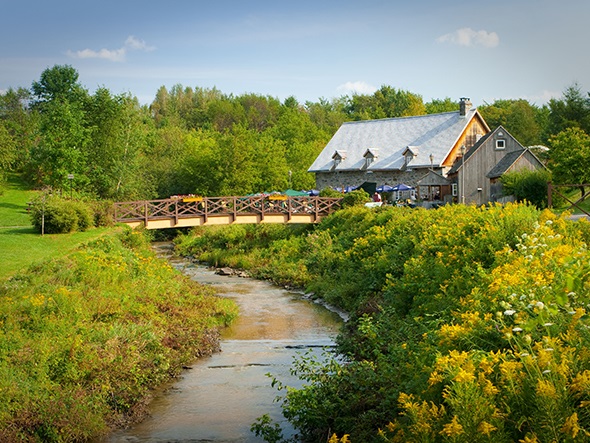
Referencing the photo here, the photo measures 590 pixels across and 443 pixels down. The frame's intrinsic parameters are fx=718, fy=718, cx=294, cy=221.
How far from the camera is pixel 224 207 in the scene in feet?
120

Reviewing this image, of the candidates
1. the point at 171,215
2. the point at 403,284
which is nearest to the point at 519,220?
the point at 403,284

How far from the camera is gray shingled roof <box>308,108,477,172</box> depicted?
50875mm

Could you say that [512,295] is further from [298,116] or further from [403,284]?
[298,116]

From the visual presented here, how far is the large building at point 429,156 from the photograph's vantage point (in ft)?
157

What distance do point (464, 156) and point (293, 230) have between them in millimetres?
14355

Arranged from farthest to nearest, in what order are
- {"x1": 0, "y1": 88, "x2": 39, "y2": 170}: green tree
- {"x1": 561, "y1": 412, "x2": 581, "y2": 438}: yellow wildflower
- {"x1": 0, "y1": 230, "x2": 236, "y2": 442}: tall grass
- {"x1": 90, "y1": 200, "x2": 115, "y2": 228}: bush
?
{"x1": 0, "y1": 88, "x2": 39, "y2": 170}: green tree → {"x1": 90, "y1": 200, "x2": 115, "y2": 228}: bush → {"x1": 0, "y1": 230, "x2": 236, "y2": 442}: tall grass → {"x1": 561, "y1": 412, "x2": 581, "y2": 438}: yellow wildflower

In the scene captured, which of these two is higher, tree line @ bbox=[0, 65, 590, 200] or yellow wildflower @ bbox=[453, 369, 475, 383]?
tree line @ bbox=[0, 65, 590, 200]

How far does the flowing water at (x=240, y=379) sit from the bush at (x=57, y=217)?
26.8 feet

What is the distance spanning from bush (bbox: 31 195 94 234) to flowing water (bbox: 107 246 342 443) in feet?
26.8

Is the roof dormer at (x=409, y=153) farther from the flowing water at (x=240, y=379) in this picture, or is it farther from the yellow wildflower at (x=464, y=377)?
the yellow wildflower at (x=464, y=377)

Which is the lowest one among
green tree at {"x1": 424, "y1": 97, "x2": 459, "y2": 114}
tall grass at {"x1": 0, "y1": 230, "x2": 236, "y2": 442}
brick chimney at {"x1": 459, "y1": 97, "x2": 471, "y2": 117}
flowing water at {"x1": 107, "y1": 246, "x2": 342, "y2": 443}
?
flowing water at {"x1": 107, "y1": 246, "x2": 342, "y2": 443}

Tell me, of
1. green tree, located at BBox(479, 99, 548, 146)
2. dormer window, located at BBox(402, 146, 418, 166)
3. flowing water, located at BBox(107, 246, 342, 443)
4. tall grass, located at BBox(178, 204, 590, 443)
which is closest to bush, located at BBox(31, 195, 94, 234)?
flowing water, located at BBox(107, 246, 342, 443)

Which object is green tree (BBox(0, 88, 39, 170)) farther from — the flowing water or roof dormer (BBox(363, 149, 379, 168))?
the flowing water

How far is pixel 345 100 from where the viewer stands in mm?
108812
